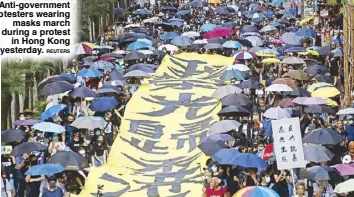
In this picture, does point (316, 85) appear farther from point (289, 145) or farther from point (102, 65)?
point (289, 145)

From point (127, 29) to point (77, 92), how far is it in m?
17.7

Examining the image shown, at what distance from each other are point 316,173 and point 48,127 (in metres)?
7.22

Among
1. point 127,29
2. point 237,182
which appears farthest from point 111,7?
point 237,182

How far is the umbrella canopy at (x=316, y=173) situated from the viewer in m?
17.6

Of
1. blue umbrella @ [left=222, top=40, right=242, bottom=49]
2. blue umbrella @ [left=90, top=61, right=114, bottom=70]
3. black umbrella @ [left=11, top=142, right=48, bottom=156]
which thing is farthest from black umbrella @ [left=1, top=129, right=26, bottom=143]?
blue umbrella @ [left=222, top=40, right=242, bottom=49]

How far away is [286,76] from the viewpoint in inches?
1121

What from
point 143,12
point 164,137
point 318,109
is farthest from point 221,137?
point 143,12

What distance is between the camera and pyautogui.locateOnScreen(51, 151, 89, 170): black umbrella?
1980cm

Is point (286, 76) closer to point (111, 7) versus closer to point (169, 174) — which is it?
point (169, 174)

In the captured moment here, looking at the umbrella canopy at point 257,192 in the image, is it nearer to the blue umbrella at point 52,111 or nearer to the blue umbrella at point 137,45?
the blue umbrella at point 52,111

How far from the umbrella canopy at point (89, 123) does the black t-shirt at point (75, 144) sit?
2.72ft

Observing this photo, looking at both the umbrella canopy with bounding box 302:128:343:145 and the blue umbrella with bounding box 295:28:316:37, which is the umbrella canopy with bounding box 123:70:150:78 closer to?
the blue umbrella with bounding box 295:28:316:37

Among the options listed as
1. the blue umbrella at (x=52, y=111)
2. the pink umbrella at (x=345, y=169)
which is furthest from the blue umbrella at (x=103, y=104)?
the pink umbrella at (x=345, y=169)

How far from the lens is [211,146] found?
20875mm
